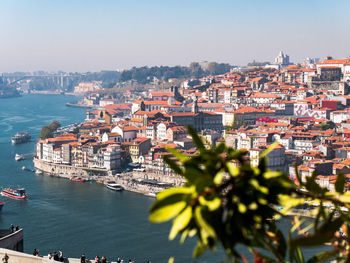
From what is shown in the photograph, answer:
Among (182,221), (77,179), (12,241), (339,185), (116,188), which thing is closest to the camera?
(182,221)

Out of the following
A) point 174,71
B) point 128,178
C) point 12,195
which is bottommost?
point 128,178

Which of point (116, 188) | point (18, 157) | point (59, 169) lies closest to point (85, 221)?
point (116, 188)

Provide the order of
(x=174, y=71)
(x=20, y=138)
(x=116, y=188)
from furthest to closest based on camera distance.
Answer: (x=174, y=71), (x=20, y=138), (x=116, y=188)

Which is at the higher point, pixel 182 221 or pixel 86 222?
pixel 182 221

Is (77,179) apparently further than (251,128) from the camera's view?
No

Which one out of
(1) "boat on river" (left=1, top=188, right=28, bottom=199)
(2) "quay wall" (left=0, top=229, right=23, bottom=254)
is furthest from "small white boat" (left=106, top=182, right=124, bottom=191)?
(2) "quay wall" (left=0, top=229, right=23, bottom=254)

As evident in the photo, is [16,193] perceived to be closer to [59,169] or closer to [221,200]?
[59,169]

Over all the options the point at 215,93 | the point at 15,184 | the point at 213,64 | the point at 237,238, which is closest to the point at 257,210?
the point at 237,238

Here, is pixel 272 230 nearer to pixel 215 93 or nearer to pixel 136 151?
pixel 136 151
